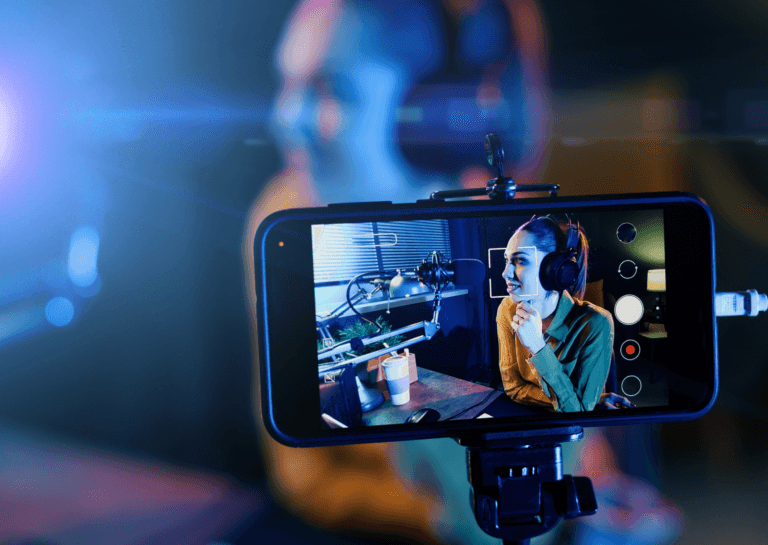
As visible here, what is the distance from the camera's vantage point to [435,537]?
0.70 meters

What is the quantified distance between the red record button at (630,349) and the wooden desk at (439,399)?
0.56 feet

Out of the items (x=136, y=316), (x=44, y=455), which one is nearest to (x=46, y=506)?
(x=44, y=455)

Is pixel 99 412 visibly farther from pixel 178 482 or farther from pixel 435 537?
pixel 435 537

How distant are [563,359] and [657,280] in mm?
159

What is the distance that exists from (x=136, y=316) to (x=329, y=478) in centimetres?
42

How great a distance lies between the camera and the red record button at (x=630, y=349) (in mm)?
531

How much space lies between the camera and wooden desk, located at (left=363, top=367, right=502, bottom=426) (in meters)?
0.53

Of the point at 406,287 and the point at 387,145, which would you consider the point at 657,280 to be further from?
the point at 387,145

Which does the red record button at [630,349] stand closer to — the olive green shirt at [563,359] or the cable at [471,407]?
the olive green shirt at [563,359]

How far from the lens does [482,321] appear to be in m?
0.53

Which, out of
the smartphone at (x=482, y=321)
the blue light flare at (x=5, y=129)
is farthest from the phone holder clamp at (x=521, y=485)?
the blue light flare at (x=5, y=129)

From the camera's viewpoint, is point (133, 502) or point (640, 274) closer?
point (640, 274)

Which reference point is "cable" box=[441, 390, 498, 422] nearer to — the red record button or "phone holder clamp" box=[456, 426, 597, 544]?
"phone holder clamp" box=[456, 426, 597, 544]

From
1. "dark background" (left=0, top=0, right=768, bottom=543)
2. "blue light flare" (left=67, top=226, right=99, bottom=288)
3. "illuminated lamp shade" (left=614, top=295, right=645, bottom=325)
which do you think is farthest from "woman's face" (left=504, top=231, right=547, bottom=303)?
"blue light flare" (left=67, top=226, right=99, bottom=288)
